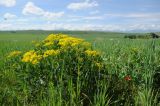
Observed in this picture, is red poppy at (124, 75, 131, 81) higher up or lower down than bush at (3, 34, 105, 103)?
lower down

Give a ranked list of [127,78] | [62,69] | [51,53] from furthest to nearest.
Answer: [127,78], [51,53], [62,69]

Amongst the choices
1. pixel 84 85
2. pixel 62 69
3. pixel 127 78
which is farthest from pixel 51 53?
pixel 127 78

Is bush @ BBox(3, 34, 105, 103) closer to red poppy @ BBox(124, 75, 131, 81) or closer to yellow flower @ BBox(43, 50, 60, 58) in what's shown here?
yellow flower @ BBox(43, 50, 60, 58)

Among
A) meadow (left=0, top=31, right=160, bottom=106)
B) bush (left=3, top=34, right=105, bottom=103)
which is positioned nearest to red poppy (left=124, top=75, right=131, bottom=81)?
meadow (left=0, top=31, right=160, bottom=106)

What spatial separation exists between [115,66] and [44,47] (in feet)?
4.82

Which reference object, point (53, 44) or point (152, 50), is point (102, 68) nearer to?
point (53, 44)

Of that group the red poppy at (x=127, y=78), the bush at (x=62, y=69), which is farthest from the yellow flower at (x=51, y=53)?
the red poppy at (x=127, y=78)

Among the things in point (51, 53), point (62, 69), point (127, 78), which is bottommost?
point (127, 78)

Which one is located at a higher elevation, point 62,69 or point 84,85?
point 62,69

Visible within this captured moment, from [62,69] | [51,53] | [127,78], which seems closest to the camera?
[62,69]

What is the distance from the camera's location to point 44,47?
5734 millimetres

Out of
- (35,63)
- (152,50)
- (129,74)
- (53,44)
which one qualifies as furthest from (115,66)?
(35,63)

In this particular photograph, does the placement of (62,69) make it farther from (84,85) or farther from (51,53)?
(84,85)

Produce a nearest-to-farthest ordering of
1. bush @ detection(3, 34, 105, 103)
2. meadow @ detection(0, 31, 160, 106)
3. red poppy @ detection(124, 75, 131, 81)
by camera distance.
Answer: meadow @ detection(0, 31, 160, 106), bush @ detection(3, 34, 105, 103), red poppy @ detection(124, 75, 131, 81)
